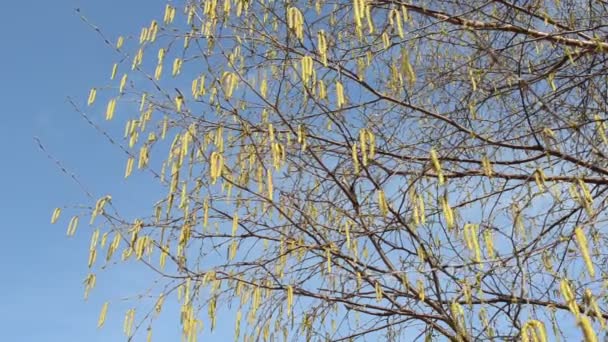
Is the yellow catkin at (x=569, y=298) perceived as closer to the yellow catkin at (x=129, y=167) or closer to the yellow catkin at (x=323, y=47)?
the yellow catkin at (x=323, y=47)

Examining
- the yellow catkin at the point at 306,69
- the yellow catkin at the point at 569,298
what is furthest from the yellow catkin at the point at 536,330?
the yellow catkin at the point at 306,69

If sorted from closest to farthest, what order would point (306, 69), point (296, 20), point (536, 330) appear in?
1. point (536, 330)
2. point (306, 69)
3. point (296, 20)

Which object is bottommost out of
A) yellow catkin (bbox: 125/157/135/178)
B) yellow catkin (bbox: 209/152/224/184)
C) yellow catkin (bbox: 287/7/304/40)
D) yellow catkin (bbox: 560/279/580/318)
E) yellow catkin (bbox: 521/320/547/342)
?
yellow catkin (bbox: 521/320/547/342)

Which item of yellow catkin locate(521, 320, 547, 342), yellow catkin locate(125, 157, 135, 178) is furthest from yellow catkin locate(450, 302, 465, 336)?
yellow catkin locate(125, 157, 135, 178)

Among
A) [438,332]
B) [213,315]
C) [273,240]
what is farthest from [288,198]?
[438,332]

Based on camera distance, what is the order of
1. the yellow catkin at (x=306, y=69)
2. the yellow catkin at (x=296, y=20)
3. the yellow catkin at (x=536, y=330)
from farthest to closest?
1. the yellow catkin at (x=296, y=20)
2. the yellow catkin at (x=306, y=69)
3. the yellow catkin at (x=536, y=330)

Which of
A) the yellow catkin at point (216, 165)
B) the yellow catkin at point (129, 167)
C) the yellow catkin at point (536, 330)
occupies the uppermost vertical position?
the yellow catkin at point (129, 167)

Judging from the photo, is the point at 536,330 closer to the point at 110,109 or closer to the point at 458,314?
the point at 458,314

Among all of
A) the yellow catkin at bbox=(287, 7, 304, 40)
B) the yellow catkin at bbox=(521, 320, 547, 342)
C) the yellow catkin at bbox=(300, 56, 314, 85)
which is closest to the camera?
the yellow catkin at bbox=(521, 320, 547, 342)

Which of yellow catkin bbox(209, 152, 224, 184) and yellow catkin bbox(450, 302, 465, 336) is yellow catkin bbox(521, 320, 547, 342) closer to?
yellow catkin bbox(450, 302, 465, 336)

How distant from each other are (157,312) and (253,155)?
684 millimetres

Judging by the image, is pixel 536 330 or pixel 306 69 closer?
pixel 536 330

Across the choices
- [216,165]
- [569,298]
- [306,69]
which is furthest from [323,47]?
[569,298]

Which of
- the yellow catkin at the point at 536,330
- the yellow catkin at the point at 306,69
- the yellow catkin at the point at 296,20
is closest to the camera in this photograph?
the yellow catkin at the point at 536,330
